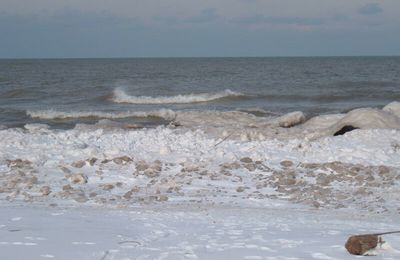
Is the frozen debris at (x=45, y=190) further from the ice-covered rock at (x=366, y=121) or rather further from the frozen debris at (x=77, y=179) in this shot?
the ice-covered rock at (x=366, y=121)

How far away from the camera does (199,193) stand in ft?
22.7

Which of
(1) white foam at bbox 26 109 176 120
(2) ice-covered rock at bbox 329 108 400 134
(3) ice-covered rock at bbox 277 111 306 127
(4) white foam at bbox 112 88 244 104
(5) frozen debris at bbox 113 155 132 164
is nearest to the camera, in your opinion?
(5) frozen debris at bbox 113 155 132 164

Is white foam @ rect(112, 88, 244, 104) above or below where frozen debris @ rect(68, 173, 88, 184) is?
below

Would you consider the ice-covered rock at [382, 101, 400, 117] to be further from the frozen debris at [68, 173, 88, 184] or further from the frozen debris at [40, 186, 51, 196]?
the frozen debris at [40, 186, 51, 196]

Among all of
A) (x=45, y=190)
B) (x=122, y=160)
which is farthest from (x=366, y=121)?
(x=45, y=190)

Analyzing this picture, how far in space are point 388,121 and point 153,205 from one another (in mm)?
7150

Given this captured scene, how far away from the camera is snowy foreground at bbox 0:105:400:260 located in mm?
4363

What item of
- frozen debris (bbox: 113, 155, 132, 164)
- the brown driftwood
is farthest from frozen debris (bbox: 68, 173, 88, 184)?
the brown driftwood

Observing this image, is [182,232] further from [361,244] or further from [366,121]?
[366,121]

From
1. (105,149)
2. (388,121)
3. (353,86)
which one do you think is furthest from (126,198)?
(353,86)

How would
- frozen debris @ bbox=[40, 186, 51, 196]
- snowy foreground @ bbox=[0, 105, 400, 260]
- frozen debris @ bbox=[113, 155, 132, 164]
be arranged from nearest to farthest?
snowy foreground @ bbox=[0, 105, 400, 260] → frozen debris @ bbox=[40, 186, 51, 196] → frozen debris @ bbox=[113, 155, 132, 164]

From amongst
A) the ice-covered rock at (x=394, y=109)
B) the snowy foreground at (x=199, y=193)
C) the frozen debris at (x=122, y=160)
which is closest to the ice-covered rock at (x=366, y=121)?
the snowy foreground at (x=199, y=193)

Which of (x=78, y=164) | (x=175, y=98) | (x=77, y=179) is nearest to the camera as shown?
(x=77, y=179)

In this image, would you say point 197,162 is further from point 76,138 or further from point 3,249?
point 3,249
